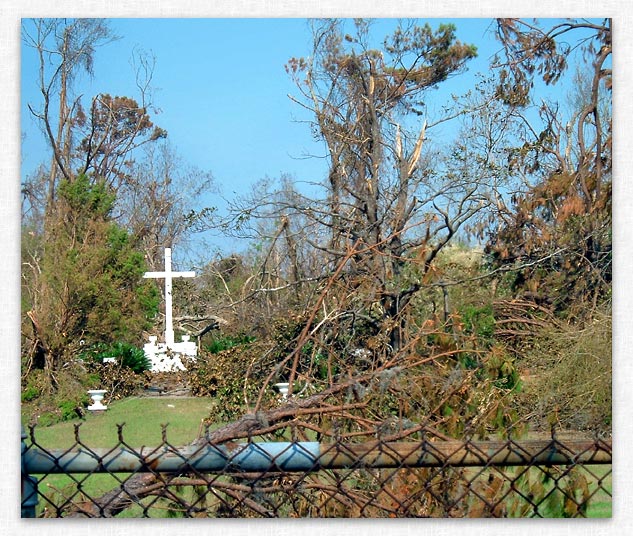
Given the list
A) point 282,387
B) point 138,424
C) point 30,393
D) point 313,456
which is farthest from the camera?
point 138,424

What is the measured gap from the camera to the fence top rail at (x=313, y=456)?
106 centimetres

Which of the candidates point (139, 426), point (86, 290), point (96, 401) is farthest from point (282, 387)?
point (96, 401)

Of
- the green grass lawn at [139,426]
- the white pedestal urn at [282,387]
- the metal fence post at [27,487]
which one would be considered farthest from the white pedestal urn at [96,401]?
the metal fence post at [27,487]

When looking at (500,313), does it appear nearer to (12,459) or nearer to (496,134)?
(496,134)

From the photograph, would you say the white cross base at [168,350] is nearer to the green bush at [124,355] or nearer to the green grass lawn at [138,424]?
the green bush at [124,355]

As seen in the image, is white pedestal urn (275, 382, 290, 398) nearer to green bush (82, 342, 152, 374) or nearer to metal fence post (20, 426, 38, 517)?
metal fence post (20, 426, 38, 517)

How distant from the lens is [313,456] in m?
1.06

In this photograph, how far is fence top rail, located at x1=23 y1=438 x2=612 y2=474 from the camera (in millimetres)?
1063

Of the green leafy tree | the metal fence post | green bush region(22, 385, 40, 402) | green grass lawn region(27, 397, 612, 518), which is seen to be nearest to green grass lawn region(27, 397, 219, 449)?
green grass lawn region(27, 397, 612, 518)

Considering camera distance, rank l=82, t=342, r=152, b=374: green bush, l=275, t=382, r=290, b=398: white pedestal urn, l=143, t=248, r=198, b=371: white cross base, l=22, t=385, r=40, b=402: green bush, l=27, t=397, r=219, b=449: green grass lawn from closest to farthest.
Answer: l=275, t=382, r=290, b=398: white pedestal urn
l=27, t=397, r=219, b=449: green grass lawn
l=22, t=385, r=40, b=402: green bush
l=82, t=342, r=152, b=374: green bush
l=143, t=248, r=198, b=371: white cross base

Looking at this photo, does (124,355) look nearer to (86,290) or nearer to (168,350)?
(168,350)

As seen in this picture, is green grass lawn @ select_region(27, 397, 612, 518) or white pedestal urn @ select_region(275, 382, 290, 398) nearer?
white pedestal urn @ select_region(275, 382, 290, 398)

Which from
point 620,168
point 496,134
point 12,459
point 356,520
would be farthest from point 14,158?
point 496,134
